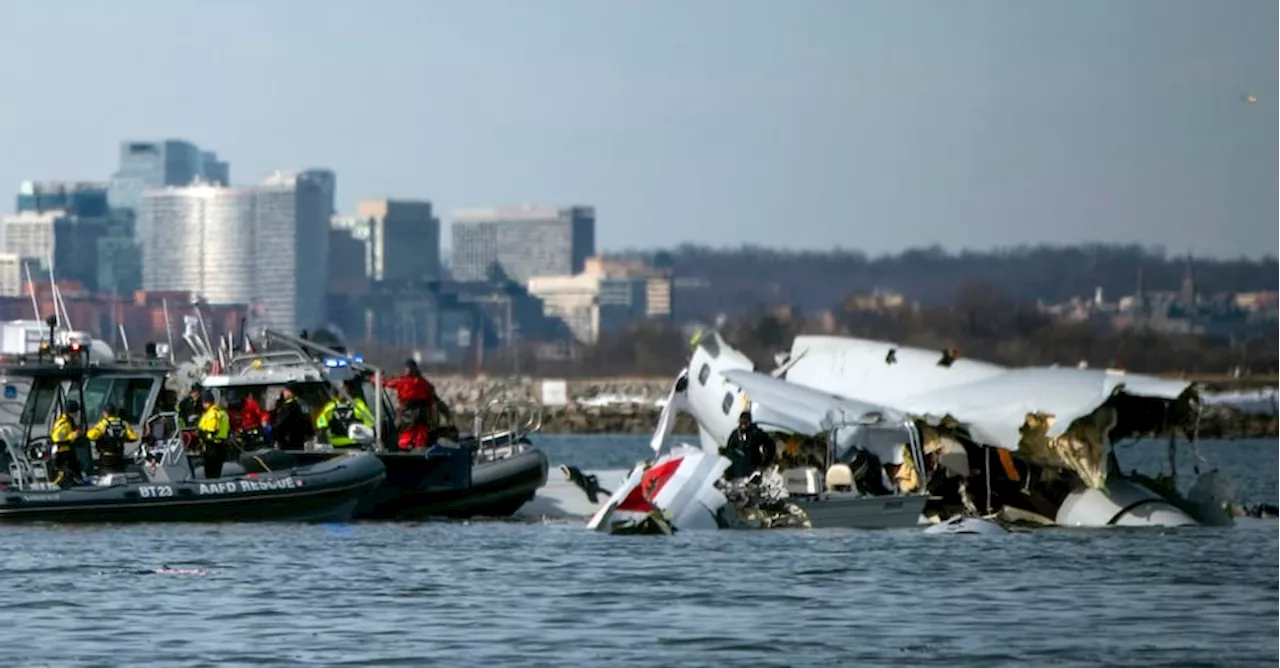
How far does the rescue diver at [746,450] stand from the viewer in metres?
37.3

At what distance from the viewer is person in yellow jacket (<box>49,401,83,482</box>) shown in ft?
115

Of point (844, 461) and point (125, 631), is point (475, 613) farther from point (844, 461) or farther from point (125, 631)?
→ point (844, 461)

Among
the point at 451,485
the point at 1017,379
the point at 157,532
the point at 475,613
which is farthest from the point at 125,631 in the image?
the point at 1017,379

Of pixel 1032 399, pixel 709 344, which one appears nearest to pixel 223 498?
pixel 1032 399

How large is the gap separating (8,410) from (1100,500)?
51.7ft

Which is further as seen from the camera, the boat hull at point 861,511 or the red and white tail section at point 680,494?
the red and white tail section at point 680,494

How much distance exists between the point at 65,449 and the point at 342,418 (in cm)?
535

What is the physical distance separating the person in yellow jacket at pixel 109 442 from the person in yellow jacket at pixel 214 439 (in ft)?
3.66

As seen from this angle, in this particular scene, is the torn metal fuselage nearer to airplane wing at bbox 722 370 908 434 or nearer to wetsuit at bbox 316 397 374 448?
airplane wing at bbox 722 370 908 434

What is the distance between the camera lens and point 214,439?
36.2 metres

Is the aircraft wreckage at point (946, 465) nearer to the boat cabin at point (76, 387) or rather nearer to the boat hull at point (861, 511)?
the boat hull at point (861, 511)

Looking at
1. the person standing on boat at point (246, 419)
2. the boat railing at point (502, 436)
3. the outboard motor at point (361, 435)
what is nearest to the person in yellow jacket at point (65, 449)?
the person standing on boat at point (246, 419)

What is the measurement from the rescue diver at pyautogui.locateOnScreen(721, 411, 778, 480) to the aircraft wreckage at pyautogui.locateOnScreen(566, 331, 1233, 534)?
0.87ft

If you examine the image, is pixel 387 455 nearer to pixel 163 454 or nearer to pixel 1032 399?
pixel 163 454
